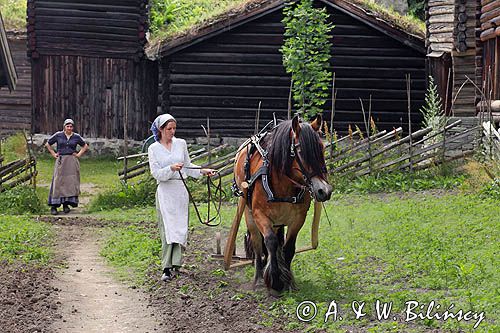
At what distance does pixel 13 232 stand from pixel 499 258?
7694 mm

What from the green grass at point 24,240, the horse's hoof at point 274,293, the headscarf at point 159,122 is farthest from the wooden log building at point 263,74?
the horse's hoof at point 274,293

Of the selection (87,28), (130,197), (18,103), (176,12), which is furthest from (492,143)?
(18,103)

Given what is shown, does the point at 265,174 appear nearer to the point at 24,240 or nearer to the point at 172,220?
the point at 172,220

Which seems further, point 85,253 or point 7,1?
point 7,1

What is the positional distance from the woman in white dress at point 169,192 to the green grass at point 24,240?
199 centimetres

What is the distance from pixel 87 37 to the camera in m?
29.5

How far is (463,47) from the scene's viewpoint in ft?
77.8

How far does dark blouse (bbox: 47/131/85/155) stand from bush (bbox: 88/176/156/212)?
138 centimetres

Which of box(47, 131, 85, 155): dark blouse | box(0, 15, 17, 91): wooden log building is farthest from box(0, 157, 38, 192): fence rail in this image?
box(0, 15, 17, 91): wooden log building

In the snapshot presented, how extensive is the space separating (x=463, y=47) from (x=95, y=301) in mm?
15251

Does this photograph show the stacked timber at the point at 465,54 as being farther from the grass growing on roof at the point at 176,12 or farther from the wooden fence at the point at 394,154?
the grass growing on roof at the point at 176,12

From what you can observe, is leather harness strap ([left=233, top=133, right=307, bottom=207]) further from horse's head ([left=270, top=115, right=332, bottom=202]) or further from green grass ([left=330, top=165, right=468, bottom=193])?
green grass ([left=330, top=165, right=468, bottom=193])

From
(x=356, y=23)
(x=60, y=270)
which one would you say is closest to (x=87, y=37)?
(x=356, y=23)

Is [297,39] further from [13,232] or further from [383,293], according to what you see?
[383,293]
